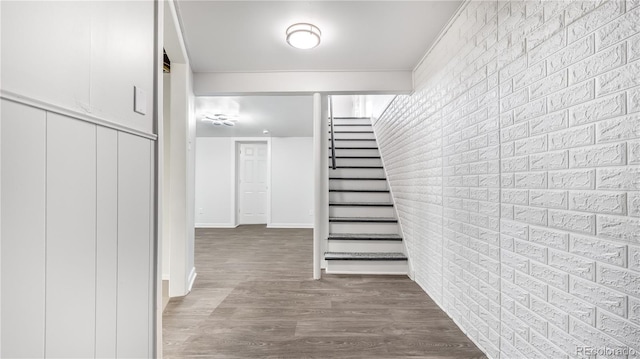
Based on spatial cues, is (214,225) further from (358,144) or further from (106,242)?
(106,242)

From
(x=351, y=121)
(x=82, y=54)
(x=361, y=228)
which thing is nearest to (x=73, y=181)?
(x=82, y=54)

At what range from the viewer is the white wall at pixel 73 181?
66cm

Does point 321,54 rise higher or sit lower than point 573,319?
higher

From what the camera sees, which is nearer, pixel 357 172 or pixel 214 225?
pixel 357 172

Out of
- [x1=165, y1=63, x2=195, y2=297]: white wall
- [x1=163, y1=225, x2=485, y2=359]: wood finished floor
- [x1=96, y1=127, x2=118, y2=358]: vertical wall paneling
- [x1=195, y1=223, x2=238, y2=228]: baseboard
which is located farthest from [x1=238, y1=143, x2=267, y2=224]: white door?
[x1=96, y1=127, x2=118, y2=358]: vertical wall paneling

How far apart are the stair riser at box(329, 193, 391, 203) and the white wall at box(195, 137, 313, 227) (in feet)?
8.40

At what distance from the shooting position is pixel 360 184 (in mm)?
3891

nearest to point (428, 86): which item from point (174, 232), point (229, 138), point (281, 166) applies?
point (174, 232)

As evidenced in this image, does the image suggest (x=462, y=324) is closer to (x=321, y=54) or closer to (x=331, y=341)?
(x=331, y=341)

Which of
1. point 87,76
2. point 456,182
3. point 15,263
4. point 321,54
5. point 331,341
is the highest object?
point 321,54

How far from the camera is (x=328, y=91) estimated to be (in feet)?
9.21

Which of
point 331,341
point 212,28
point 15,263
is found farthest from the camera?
point 212,28

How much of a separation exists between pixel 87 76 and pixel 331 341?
5.80ft

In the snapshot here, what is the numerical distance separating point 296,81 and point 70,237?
2.33m
